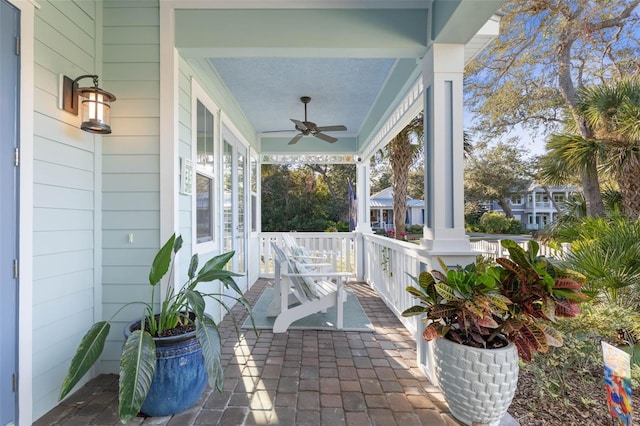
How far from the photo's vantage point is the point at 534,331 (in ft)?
5.70

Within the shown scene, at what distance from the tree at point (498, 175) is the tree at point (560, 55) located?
434 inches

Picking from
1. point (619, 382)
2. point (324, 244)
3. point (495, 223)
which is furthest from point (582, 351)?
point (495, 223)

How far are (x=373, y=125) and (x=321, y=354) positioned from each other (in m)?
3.40

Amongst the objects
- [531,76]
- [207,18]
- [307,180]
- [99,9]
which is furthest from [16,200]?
[307,180]

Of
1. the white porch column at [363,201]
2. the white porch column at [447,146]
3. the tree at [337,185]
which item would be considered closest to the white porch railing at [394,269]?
the white porch column at [447,146]

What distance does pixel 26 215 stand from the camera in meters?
1.80

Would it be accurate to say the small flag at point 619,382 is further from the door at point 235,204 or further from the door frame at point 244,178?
the door at point 235,204

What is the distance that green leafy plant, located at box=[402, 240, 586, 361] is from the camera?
169 cm

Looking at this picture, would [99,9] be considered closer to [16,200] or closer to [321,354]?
[16,200]

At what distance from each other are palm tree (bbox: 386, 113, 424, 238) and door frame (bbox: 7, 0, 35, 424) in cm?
621

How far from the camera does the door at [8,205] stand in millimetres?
1667

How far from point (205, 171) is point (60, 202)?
4.44ft

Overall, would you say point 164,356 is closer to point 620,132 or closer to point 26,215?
point 26,215

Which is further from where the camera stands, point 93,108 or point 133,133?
point 133,133
